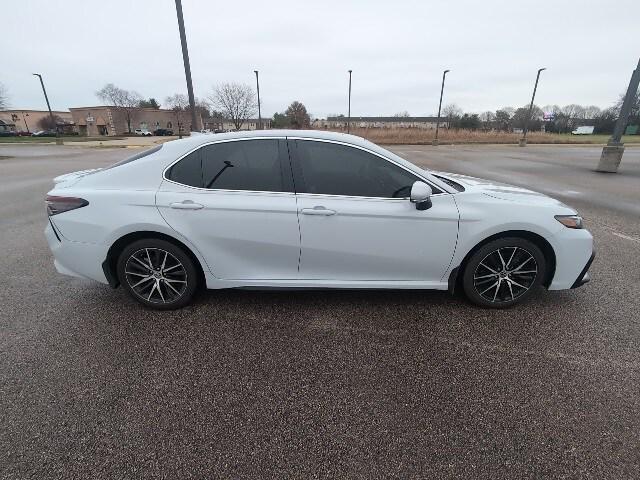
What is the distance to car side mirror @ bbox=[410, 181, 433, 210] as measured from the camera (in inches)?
107

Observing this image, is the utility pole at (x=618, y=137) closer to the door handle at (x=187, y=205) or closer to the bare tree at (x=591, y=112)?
the door handle at (x=187, y=205)

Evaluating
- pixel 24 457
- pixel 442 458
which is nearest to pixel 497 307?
pixel 442 458

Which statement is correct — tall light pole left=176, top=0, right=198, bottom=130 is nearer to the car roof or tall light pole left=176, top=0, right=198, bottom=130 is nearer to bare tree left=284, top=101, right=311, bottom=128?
the car roof

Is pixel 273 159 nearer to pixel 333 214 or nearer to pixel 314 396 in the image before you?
pixel 333 214

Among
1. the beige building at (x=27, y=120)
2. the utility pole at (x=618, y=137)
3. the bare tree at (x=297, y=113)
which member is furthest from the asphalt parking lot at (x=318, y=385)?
the beige building at (x=27, y=120)

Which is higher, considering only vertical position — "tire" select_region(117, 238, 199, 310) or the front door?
the front door

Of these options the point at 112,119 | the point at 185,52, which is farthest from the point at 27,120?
the point at 185,52

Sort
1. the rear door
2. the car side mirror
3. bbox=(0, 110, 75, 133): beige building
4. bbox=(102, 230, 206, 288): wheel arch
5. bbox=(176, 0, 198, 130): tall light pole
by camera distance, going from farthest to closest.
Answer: bbox=(0, 110, 75, 133): beige building → bbox=(176, 0, 198, 130): tall light pole → bbox=(102, 230, 206, 288): wheel arch → the rear door → the car side mirror

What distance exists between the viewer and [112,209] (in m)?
2.88

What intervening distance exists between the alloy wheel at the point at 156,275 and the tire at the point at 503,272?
266 centimetres

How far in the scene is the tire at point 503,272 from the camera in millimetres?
2975

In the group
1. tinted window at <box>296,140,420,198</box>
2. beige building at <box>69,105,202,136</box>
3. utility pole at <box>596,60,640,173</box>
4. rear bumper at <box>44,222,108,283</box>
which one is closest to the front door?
tinted window at <box>296,140,420,198</box>

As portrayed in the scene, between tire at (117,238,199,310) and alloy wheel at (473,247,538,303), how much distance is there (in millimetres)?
2668

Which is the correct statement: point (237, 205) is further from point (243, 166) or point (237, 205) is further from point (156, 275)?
point (156, 275)
